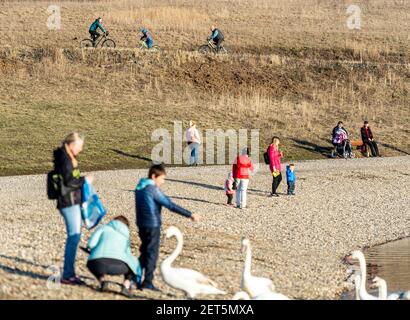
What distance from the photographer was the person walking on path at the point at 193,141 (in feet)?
117

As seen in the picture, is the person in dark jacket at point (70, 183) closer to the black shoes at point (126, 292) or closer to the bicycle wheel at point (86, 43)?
→ the black shoes at point (126, 292)

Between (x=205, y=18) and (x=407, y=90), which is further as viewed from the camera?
(x=205, y=18)

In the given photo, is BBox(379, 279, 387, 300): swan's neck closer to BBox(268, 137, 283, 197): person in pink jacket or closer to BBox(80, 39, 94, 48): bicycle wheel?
BBox(268, 137, 283, 197): person in pink jacket

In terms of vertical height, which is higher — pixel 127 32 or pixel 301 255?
pixel 127 32

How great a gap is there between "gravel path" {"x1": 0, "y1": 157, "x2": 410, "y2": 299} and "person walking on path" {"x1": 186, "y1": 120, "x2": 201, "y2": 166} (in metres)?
1.00

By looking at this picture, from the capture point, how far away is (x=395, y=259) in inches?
838

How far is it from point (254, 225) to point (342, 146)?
643 inches

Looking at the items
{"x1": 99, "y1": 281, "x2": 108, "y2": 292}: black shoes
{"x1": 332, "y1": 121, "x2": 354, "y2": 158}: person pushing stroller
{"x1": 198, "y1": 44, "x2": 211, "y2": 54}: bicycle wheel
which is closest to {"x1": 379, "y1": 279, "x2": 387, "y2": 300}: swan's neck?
{"x1": 99, "y1": 281, "x2": 108, "y2": 292}: black shoes

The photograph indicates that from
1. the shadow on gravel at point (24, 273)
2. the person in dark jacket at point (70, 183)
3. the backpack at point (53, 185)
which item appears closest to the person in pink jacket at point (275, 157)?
the shadow on gravel at point (24, 273)

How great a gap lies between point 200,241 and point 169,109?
992 inches

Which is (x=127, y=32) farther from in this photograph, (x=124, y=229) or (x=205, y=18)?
(x=124, y=229)

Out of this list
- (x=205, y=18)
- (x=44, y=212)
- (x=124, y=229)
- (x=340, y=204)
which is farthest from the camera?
(x=205, y=18)

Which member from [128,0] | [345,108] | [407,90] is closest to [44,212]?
[345,108]

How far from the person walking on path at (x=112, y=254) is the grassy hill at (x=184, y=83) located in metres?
21.4
